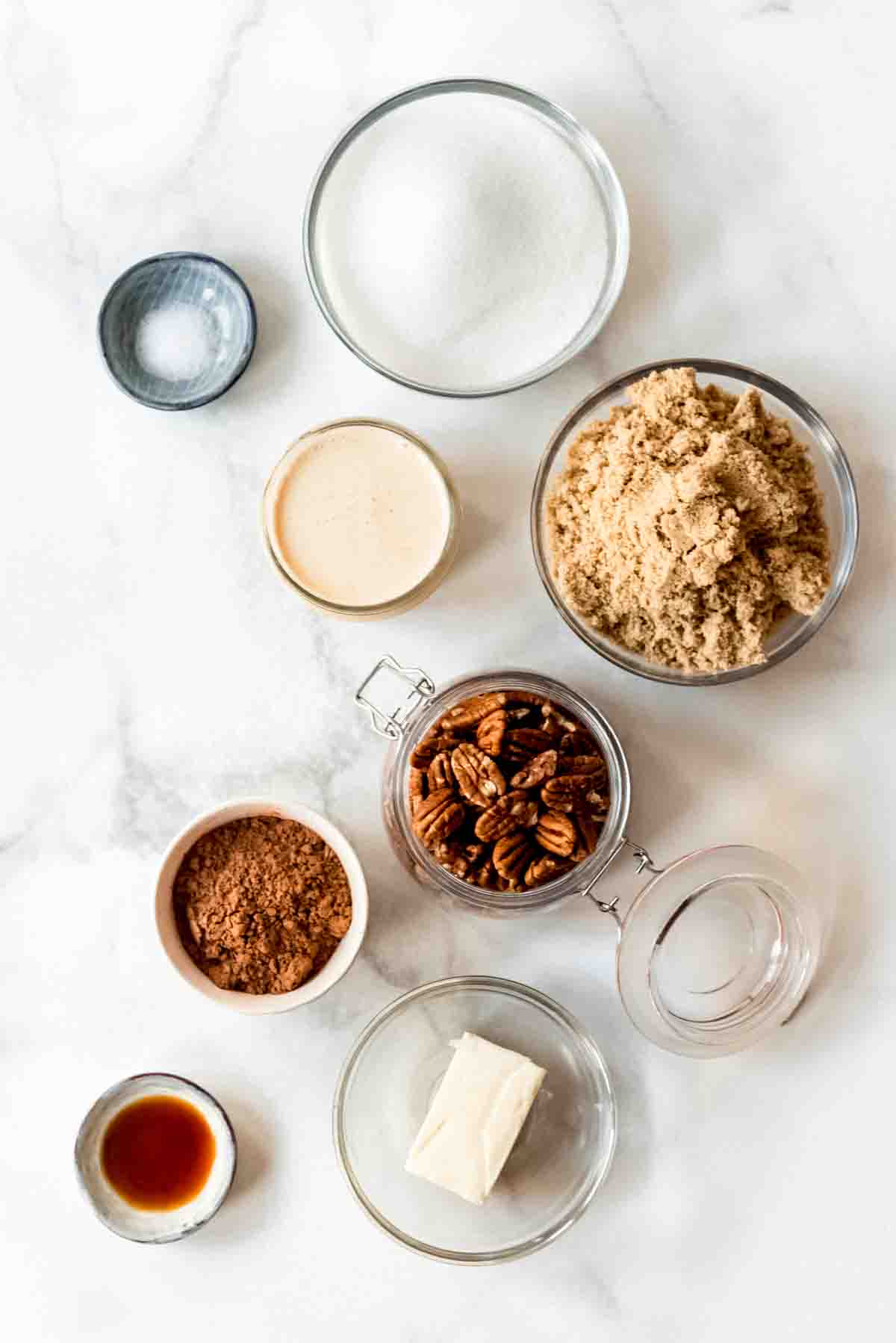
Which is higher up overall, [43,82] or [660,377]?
[660,377]

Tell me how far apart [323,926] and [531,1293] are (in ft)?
1.73

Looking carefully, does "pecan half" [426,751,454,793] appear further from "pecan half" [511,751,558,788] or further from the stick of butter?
the stick of butter

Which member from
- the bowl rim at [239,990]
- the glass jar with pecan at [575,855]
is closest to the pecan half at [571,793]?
the glass jar with pecan at [575,855]

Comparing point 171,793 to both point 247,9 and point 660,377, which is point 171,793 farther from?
point 247,9

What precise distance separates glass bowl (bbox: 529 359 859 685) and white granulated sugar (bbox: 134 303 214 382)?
1.46 ft

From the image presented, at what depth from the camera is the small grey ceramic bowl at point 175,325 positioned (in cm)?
146

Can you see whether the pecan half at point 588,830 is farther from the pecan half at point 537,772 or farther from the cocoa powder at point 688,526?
the cocoa powder at point 688,526

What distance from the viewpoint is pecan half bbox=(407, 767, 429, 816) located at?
1319mm

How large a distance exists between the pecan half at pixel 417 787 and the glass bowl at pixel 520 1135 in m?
0.25

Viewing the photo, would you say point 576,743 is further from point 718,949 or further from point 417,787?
point 718,949

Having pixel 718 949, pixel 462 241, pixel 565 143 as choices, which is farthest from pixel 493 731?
pixel 565 143

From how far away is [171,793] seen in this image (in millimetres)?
1482

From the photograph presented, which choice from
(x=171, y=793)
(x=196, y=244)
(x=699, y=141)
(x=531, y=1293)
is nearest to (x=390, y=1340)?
(x=531, y=1293)

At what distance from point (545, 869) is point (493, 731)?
160 millimetres
